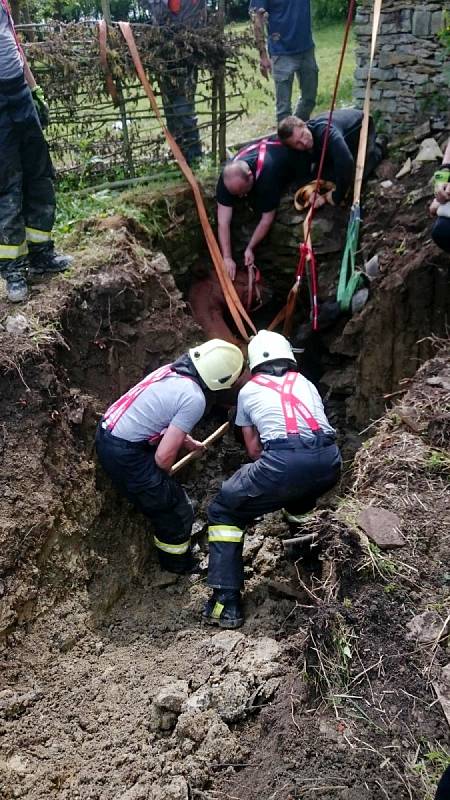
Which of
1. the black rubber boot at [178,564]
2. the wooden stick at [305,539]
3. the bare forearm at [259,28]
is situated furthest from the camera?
the bare forearm at [259,28]

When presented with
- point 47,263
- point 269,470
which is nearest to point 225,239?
point 47,263

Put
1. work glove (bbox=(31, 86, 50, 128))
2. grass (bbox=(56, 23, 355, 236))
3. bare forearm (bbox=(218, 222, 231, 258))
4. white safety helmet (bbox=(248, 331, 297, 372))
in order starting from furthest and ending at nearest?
bare forearm (bbox=(218, 222, 231, 258)) → grass (bbox=(56, 23, 355, 236)) → work glove (bbox=(31, 86, 50, 128)) → white safety helmet (bbox=(248, 331, 297, 372))

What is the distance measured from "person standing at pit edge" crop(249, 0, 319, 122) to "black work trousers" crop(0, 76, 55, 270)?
2785 mm

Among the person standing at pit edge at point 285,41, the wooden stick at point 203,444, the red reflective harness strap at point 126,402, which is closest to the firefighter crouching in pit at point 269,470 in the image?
the red reflective harness strap at point 126,402

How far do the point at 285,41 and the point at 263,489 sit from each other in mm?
4558

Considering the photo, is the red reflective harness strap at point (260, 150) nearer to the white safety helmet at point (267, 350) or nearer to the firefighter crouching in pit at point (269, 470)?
the white safety helmet at point (267, 350)

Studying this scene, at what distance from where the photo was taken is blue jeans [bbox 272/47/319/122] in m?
6.33

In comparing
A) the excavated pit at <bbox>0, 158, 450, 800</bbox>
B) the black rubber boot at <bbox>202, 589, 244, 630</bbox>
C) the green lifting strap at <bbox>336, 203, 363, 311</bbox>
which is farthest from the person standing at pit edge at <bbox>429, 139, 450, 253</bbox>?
the black rubber boot at <bbox>202, 589, 244, 630</bbox>

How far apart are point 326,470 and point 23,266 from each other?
94.1 inches

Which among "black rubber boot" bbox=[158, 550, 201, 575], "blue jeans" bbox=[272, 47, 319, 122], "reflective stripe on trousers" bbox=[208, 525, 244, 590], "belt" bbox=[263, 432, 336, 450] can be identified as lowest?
"black rubber boot" bbox=[158, 550, 201, 575]

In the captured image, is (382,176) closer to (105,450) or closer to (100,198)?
(100,198)

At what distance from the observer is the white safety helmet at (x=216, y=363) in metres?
3.96

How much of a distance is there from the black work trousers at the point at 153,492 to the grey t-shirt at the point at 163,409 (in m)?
0.08

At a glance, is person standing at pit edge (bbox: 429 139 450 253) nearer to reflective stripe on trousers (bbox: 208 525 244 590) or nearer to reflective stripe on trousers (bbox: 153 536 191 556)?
reflective stripe on trousers (bbox: 208 525 244 590)
